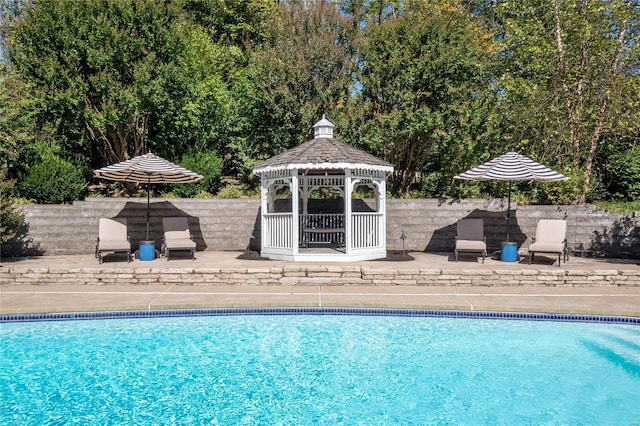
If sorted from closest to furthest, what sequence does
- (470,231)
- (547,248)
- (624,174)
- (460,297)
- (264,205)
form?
1. (460,297)
2. (547,248)
3. (470,231)
4. (264,205)
5. (624,174)

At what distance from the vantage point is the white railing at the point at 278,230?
1195 cm

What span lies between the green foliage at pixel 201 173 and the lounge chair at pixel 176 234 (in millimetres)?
2871

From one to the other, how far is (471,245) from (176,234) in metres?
7.58

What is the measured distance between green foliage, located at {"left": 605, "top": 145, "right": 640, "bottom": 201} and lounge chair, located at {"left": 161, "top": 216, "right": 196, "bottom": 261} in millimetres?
16965

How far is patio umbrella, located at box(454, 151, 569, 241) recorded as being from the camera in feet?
→ 37.6

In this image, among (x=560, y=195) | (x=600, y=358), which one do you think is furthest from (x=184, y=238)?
(x=560, y=195)

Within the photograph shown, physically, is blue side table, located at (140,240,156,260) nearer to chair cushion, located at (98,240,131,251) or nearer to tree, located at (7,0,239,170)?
chair cushion, located at (98,240,131,251)

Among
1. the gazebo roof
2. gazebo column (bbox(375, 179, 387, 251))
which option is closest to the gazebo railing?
gazebo column (bbox(375, 179, 387, 251))

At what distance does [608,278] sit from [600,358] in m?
4.09

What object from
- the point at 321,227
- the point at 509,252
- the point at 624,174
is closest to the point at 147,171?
the point at 321,227

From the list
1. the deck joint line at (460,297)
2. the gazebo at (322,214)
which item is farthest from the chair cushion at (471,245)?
the deck joint line at (460,297)

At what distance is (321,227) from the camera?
14.2 meters

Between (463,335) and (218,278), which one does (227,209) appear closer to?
(218,278)

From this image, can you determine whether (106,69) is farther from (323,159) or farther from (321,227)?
(321,227)
